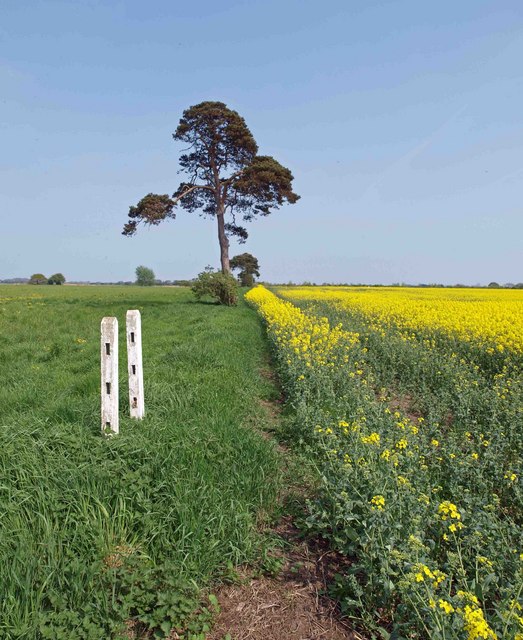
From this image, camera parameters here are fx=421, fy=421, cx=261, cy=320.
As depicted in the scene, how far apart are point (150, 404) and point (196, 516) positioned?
243cm

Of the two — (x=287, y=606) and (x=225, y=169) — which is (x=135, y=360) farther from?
(x=225, y=169)

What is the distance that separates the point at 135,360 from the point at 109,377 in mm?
362

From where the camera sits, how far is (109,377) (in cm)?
416

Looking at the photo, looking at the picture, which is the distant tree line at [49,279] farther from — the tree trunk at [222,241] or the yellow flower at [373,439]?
the yellow flower at [373,439]

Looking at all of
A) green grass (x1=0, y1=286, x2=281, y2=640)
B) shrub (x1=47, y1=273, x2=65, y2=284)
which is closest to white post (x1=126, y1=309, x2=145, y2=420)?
green grass (x1=0, y1=286, x2=281, y2=640)

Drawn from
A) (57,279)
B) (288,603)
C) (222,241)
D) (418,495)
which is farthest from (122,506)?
(57,279)

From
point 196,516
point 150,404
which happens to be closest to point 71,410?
point 150,404

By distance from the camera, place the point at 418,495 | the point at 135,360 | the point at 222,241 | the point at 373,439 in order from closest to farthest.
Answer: the point at 418,495
the point at 373,439
the point at 135,360
the point at 222,241

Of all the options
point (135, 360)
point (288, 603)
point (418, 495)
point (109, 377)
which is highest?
point (135, 360)

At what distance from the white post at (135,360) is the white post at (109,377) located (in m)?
0.26

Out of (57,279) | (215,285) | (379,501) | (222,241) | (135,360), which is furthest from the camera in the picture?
(57,279)

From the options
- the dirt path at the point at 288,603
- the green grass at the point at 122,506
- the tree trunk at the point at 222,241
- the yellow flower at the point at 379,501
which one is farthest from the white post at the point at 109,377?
the tree trunk at the point at 222,241

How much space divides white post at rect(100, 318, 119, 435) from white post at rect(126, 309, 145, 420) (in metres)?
0.26

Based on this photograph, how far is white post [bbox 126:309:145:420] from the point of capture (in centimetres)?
441
